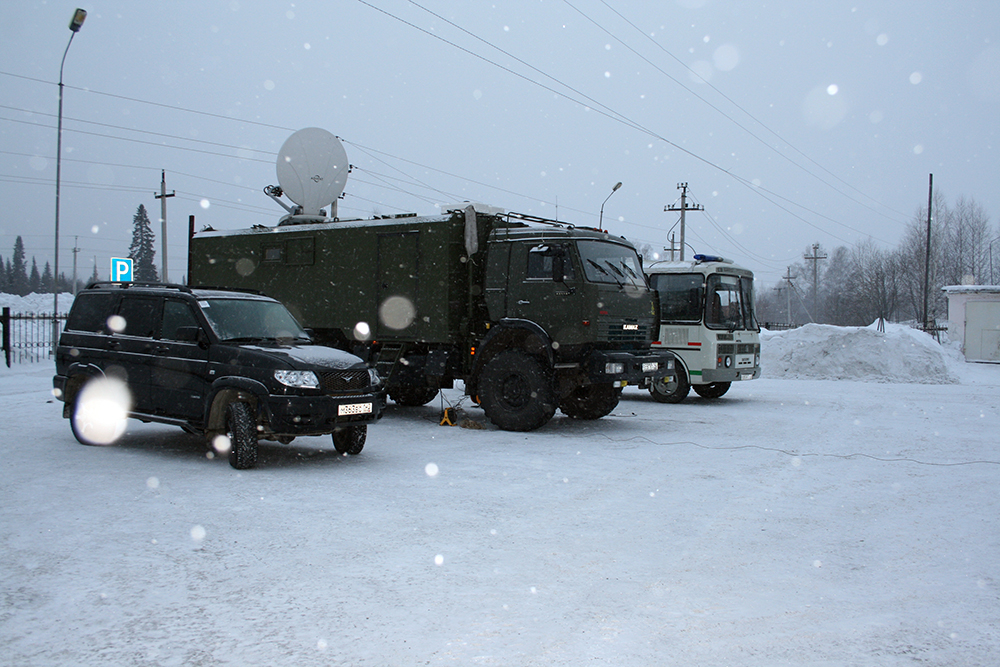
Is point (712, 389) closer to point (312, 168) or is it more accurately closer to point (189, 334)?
point (312, 168)

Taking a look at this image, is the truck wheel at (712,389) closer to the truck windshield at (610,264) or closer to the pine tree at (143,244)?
the truck windshield at (610,264)

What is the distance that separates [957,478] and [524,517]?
505 centimetres

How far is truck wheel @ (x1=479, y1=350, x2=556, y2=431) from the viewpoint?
11.6 meters

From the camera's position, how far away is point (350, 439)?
30.3 ft

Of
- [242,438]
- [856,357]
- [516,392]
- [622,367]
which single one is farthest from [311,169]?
[856,357]

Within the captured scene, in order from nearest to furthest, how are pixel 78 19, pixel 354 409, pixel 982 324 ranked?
pixel 354 409 → pixel 78 19 → pixel 982 324

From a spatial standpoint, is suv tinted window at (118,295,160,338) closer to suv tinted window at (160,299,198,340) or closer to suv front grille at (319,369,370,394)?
suv tinted window at (160,299,198,340)

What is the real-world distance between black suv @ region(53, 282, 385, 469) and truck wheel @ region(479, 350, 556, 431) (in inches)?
119

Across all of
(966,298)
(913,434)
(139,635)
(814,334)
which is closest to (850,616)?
(139,635)

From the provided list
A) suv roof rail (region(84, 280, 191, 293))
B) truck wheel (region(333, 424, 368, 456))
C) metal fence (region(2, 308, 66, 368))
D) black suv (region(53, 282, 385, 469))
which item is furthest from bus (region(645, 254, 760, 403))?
metal fence (region(2, 308, 66, 368))

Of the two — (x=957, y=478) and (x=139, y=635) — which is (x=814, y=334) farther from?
(x=139, y=635)

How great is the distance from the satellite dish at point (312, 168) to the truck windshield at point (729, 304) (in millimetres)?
8652

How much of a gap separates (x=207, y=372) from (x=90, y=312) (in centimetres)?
259

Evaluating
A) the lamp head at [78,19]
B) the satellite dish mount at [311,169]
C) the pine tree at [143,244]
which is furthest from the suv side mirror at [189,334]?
the pine tree at [143,244]
